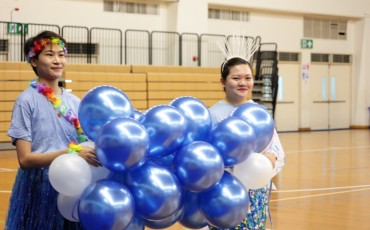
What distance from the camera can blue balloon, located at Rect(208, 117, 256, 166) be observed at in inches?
113

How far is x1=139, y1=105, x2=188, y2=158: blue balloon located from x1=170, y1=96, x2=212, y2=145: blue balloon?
0.08 meters

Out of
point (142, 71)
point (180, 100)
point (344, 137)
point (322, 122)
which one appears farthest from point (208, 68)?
point (180, 100)

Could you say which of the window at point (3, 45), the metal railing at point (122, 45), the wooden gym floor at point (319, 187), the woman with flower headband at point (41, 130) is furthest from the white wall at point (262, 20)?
the woman with flower headband at point (41, 130)

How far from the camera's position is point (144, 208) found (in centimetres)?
268

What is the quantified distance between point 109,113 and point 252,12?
17060mm

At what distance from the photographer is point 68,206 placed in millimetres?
2844

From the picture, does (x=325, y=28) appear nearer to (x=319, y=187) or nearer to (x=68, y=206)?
(x=319, y=187)

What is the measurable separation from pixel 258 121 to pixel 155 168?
0.66 meters

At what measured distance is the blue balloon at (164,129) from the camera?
2.75 m

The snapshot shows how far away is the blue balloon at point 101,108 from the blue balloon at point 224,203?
524 millimetres

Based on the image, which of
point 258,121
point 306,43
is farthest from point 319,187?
point 306,43

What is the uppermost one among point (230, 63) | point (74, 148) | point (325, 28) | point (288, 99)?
point (325, 28)

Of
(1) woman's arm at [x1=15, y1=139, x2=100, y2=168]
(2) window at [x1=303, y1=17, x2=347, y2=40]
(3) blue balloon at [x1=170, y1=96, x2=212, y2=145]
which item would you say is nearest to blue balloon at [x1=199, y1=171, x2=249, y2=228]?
(3) blue balloon at [x1=170, y1=96, x2=212, y2=145]

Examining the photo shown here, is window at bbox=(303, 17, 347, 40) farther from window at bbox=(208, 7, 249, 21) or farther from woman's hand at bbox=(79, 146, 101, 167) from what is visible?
woman's hand at bbox=(79, 146, 101, 167)
